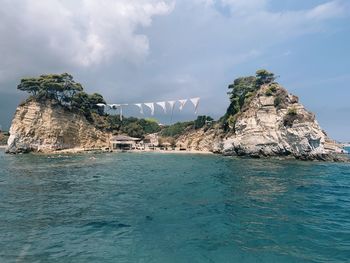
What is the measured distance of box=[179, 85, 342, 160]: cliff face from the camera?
56438 millimetres

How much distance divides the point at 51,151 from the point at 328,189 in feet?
214

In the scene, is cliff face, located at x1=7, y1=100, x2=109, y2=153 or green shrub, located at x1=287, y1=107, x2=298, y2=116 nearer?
green shrub, located at x1=287, y1=107, x2=298, y2=116

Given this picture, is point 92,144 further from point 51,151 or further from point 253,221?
point 253,221

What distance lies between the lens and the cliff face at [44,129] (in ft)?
245

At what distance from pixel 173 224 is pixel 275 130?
50.6 meters

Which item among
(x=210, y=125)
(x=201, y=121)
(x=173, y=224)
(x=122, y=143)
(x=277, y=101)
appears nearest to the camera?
(x=173, y=224)

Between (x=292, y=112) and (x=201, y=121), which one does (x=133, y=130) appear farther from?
(x=292, y=112)

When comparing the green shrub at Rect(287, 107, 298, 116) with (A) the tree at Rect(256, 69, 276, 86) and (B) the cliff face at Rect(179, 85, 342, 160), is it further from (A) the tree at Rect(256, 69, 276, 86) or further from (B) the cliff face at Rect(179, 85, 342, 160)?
Result: (A) the tree at Rect(256, 69, 276, 86)

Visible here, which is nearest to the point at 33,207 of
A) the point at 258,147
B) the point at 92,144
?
the point at 258,147

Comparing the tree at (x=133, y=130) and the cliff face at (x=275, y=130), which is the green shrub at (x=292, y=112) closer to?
the cliff face at (x=275, y=130)

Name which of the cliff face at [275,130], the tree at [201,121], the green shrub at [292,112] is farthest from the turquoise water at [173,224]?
the tree at [201,121]

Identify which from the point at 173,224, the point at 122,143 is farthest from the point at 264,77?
the point at 173,224

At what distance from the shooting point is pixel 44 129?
251 ft

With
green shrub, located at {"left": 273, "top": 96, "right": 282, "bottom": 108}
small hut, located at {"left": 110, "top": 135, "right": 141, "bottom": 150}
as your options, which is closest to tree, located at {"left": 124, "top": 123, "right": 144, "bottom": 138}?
small hut, located at {"left": 110, "top": 135, "right": 141, "bottom": 150}
